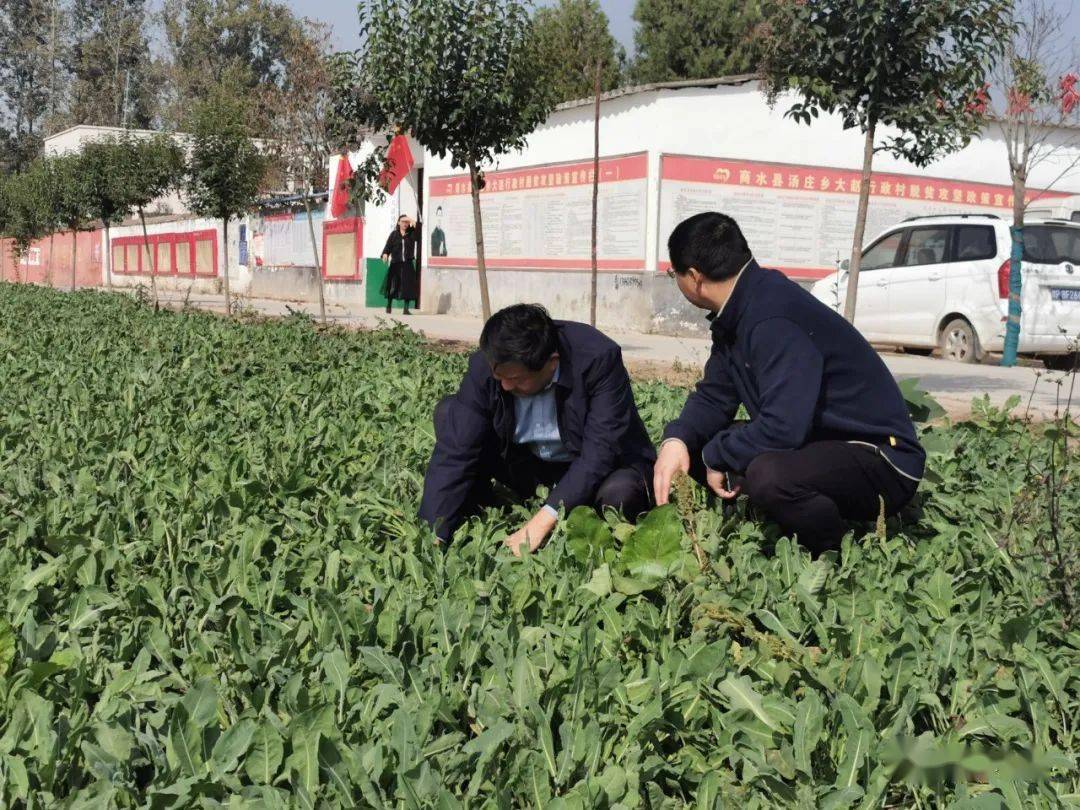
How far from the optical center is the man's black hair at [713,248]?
393cm

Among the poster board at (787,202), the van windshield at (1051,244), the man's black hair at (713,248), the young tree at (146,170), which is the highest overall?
the young tree at (146,170)

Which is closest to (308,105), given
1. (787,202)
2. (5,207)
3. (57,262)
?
(787,202)

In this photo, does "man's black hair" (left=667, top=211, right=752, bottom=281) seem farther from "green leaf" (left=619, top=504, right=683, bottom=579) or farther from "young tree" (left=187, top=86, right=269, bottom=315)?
"young tree" (left=187, top=86, right=269, bottom=315)

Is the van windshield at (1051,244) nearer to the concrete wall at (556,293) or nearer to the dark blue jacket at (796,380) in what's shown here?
the concrete wall at (556,293)

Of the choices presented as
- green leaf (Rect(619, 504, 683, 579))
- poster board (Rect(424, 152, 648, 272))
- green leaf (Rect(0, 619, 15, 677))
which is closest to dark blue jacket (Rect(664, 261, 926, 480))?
green leaf (Rect(619, 504, 683, 579))

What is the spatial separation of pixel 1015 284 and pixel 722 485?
31.6ft

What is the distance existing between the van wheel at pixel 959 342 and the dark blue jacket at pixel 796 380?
10136mm

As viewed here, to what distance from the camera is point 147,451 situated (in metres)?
5.41

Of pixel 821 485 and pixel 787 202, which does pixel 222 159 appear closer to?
pixel 787 202

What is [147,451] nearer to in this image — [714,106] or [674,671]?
[674,671]

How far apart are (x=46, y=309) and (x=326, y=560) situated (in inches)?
462

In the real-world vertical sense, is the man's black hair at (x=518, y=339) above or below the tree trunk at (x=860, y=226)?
below

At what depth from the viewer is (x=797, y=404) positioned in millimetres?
3797

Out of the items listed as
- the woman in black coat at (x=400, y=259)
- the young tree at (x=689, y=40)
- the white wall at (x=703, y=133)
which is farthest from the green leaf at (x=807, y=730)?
the young tree at (x=689, y=40)
